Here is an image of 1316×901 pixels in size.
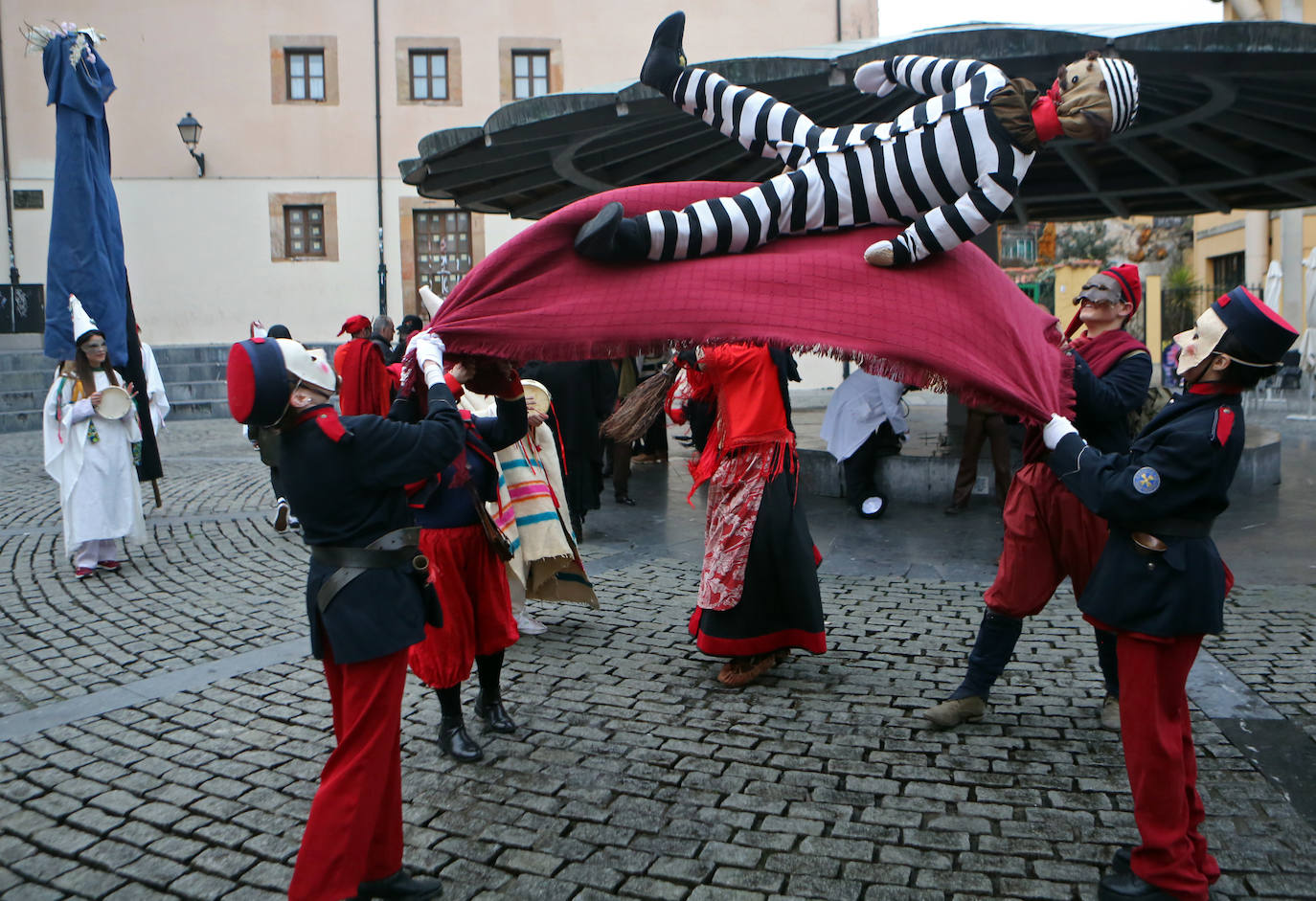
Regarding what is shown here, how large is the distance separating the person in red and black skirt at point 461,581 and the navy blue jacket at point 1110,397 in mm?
2108

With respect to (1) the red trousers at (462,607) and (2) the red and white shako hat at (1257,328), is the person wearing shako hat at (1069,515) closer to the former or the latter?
(2) the red and white shako hat at (1257,328)

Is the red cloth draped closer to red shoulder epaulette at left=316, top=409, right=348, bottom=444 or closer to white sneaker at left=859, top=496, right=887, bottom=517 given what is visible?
red shoulder epaulette at left=316, top=409, right=348, bottom=444

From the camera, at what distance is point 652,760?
12.8ft

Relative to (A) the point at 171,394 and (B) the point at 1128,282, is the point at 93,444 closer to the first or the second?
(B) the point at 1128,282

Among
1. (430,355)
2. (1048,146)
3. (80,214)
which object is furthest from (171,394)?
(430,355)

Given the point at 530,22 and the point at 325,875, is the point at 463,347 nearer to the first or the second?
the point at 325,875

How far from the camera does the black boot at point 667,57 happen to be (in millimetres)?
3146

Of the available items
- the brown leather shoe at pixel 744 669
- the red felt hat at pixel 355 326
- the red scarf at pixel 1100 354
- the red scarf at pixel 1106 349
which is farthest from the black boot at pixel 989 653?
the red felt hat at pixel 355 326

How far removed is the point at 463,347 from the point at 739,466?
2056mm

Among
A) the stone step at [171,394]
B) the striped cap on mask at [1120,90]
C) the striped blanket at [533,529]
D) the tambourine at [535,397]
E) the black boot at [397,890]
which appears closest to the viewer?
the striped cap on mask at [1120,90]

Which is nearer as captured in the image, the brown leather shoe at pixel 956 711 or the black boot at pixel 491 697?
the brown leather shoe at pixel 956 711

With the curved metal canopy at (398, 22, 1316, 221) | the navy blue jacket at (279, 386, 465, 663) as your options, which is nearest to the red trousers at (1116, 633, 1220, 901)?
the navy blue jacket at (279, 386, 465, 663)

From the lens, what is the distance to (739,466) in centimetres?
473

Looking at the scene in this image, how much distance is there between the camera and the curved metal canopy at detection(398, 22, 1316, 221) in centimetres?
551
